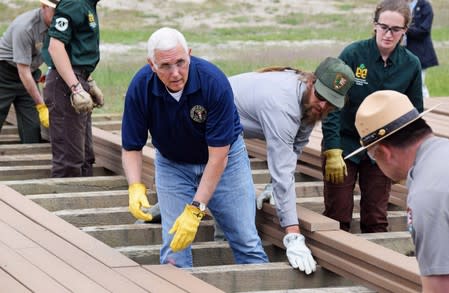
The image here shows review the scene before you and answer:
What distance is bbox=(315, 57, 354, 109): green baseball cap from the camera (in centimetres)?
572

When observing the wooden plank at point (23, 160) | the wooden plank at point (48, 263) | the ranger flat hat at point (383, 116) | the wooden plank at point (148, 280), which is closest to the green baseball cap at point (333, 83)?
the wooden plank at point (148, 280)

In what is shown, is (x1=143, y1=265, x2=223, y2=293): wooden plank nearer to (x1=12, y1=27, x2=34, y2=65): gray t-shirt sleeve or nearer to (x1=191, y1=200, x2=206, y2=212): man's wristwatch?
(x1=191, y1=200, x2=206, y2=212): man's wristwatch

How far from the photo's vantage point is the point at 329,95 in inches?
227

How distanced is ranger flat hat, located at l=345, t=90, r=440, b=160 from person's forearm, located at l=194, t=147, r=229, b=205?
1.64 meters

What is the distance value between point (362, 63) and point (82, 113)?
2286 millimetres

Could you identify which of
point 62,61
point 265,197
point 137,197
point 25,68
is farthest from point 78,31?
point 137,197

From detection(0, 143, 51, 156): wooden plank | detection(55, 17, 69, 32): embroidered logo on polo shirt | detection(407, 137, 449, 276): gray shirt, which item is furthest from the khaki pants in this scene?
detection(407, 137, 449, 276): gray shirt

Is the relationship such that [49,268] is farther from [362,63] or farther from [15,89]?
[15,89]

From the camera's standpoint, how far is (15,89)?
955 cm

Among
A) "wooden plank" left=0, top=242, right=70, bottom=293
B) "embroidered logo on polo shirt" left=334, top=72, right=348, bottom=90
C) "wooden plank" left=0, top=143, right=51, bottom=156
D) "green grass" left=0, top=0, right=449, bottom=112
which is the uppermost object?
"embroidered logo on polo shirt" left=334, top=72, right=348, bottom=90

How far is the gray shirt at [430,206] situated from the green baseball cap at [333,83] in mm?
2018

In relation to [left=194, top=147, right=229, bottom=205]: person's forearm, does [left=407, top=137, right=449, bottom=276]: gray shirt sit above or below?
above

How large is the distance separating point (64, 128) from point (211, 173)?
8.44ft

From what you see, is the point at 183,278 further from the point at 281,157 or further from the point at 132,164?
the point at 281,157
